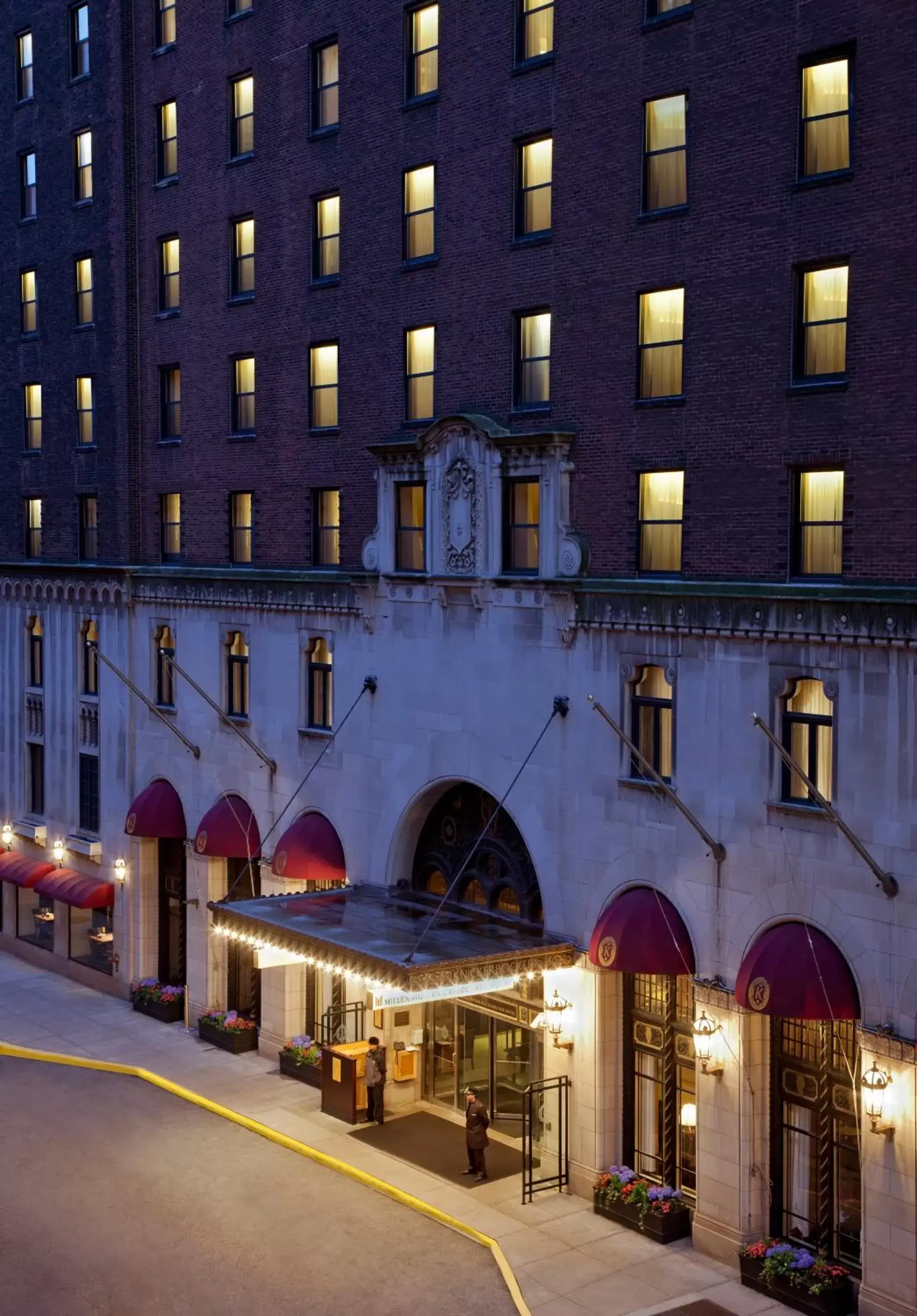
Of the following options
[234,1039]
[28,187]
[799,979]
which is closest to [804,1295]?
[799,979]

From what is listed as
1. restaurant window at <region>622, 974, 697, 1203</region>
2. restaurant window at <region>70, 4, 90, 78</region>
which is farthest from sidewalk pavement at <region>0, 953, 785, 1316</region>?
restaurant window at <region>70, 4, 90, 78</region>

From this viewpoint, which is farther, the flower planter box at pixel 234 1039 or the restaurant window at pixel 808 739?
the flower planter box at pixel 234 1039

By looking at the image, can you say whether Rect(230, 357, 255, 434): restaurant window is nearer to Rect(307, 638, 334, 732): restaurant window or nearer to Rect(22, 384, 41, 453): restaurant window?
Rect(307, 638, 334, 732): restaurant window

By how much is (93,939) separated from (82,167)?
2249 cm

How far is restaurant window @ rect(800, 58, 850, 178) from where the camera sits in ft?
85.9

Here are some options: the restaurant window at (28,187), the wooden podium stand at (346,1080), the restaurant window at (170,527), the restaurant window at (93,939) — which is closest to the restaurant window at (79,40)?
the restaurant window at (28,187)

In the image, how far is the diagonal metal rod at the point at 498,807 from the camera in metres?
30.9

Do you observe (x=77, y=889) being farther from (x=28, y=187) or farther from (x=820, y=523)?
(x=820, y=523)

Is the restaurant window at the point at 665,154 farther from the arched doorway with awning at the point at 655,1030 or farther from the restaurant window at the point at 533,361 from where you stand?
the arched doorway with awning at the point at 655,1030

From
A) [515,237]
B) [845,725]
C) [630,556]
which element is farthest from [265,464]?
[845,725]

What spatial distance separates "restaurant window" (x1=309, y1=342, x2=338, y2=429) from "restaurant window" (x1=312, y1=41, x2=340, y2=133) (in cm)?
504

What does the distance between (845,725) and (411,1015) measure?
14.5 meters

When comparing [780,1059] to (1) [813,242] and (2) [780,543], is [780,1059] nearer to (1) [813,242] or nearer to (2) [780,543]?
(2) [780,543]

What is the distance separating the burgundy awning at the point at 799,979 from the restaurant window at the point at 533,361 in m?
11.7
